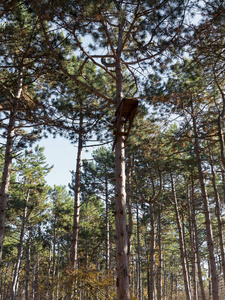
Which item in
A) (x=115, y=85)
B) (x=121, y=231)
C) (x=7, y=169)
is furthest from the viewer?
(x=115, y=85)

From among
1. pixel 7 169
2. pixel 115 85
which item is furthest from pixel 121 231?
pixel 115 85

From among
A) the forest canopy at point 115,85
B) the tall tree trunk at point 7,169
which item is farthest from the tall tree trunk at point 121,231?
the tall tree trunk at point 7,169

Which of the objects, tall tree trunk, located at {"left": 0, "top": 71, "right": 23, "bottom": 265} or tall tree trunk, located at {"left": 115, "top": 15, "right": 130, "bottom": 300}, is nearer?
tall tree trunk, located at {"left": 115, "top": 15, "right": 130, "bottom": 300}

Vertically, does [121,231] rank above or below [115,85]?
below

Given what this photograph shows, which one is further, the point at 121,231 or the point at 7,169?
the point at 7,169

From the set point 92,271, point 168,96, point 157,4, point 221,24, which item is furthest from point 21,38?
point 92,271

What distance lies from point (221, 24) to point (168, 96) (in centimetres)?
254

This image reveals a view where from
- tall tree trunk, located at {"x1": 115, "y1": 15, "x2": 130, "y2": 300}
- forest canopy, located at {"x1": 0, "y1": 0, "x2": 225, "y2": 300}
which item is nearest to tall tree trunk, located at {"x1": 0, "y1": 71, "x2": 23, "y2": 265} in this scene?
forest canopy, located at {"x1": 0, "y1": 0, "x2": 225, "y2": 300}

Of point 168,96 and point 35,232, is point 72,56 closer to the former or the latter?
point 168,96

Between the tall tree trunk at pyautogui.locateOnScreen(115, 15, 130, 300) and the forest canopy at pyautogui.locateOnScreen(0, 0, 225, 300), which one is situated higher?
the forest canopy at pyautogui.locateOnScreen(0, 0, 225, 300)

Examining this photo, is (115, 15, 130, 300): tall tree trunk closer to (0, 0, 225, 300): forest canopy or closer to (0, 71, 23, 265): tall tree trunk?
(0, 0, 225, 300): forest canopy

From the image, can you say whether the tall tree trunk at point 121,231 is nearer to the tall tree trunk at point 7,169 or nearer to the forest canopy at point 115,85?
the forest canopy at point 115,85

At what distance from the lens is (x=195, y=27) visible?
626cm

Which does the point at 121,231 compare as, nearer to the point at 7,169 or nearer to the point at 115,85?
the point at 7,169
